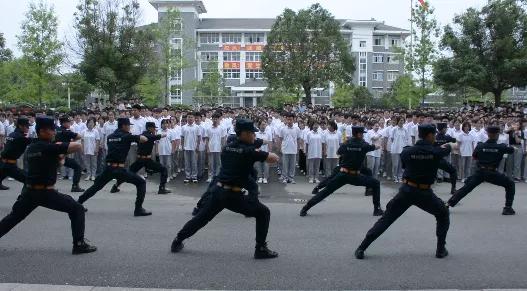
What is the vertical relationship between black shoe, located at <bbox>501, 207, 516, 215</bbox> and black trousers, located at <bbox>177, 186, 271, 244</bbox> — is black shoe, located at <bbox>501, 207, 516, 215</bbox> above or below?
below

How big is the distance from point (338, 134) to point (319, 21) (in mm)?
29070

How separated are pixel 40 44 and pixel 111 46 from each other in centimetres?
461

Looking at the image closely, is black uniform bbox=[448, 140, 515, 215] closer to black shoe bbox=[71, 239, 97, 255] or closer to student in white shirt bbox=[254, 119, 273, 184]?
student in white shirt bbox=[254, 119, 273, 184]

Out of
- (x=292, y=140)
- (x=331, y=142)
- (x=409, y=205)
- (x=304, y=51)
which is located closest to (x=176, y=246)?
(x=409, y=205)

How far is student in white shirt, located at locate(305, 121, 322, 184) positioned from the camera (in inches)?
604

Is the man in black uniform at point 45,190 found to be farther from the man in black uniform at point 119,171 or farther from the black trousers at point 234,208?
the man in black uniform at point 119,171

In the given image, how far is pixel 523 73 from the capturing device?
26484 mm

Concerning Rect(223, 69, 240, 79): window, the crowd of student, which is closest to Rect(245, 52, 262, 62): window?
Rect(223, 69, 240, 79): window

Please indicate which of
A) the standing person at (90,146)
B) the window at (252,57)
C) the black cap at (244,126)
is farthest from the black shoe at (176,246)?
the window at (252,57)

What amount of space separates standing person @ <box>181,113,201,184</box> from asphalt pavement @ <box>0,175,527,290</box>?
4031 millimetres

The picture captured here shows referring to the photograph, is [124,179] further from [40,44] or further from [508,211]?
[40,44]

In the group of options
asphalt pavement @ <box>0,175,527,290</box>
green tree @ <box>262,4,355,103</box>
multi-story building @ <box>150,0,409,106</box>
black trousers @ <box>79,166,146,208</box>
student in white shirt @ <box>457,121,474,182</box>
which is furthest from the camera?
multi-story building @ <box>150,0,409,106</box>

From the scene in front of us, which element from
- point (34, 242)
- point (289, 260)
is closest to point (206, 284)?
point (289, 260)

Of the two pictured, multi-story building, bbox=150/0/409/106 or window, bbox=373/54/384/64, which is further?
window, bbox=373/54/384/64
